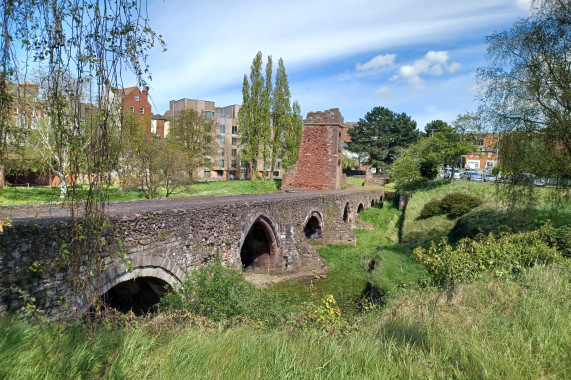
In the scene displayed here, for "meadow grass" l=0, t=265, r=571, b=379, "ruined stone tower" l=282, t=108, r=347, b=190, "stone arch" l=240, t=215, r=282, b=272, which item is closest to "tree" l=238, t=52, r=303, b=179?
"ruined stone tower" l=282, t=108, r=347, b=190

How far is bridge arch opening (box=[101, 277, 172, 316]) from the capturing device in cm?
964

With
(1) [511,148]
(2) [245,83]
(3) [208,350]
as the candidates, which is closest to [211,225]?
(3) [208,350]

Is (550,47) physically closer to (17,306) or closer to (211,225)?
(211,225)

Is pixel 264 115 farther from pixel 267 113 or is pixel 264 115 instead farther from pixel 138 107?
pixel 138 107

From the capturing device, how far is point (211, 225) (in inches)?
458

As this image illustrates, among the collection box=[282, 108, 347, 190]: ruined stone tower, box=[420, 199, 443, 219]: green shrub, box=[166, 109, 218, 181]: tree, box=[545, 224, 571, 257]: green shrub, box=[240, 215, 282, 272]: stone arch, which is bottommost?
box=[240, 215, 282, 272]: stone arch

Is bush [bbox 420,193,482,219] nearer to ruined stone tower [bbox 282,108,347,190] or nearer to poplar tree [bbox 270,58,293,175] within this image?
ruined stone tower [bbox 282,108,347,190]

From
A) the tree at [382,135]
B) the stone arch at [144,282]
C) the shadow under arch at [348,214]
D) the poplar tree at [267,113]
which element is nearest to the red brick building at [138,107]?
the stone arch at [144,282]

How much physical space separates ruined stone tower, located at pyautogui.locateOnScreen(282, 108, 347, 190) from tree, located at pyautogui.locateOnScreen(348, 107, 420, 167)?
27.0 m

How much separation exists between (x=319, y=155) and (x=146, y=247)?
2210cm

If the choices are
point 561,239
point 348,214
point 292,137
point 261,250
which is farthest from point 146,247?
point 292,137

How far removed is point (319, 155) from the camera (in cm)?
2975

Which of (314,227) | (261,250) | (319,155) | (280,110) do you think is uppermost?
(280,110)

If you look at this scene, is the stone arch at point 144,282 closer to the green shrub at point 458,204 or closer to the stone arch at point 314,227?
→ the stone arch at point 314,227
